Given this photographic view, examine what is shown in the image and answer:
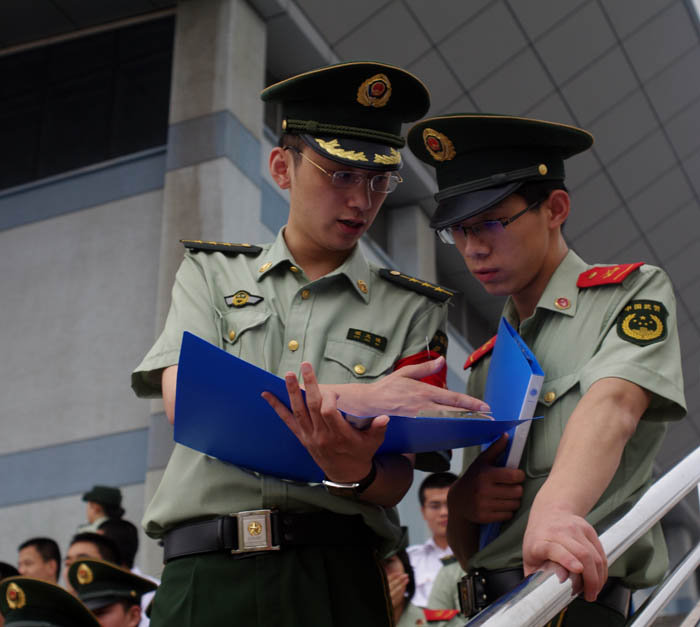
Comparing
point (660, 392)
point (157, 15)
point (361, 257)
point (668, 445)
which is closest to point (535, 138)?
point (361, 257)

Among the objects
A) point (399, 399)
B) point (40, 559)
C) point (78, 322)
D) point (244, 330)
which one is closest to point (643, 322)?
point (399, 399)

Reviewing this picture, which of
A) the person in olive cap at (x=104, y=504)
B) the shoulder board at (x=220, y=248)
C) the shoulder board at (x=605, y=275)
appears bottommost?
the person in olive cap at (x=104, y=504)

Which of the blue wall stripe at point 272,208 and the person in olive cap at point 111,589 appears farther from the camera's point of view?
the blue wall stripe at point 272,208

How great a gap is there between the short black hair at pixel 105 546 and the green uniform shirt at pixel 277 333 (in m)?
2.74

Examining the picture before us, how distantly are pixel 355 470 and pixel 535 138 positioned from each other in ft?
2.69

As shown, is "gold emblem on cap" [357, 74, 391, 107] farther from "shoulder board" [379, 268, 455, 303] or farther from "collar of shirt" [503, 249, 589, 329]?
"collar of shirt" [503, 249, 589, 329]

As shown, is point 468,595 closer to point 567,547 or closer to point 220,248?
A: point 567,547

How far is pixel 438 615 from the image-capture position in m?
3.90

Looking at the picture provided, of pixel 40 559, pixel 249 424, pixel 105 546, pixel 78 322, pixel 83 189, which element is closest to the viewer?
pixel 249 424

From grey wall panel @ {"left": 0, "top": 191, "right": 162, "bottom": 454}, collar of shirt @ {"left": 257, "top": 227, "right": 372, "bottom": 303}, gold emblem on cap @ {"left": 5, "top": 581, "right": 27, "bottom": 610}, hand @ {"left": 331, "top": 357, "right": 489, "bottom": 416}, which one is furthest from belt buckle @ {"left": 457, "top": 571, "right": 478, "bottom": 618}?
grey wall panel @ {"left": 0, "top": 191, "right": 162, "bottom": 454}

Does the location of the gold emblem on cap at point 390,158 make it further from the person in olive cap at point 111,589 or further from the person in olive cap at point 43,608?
the person in olive cap at point 111,589

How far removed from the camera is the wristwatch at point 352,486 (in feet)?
4.87

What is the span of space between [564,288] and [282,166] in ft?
2.00

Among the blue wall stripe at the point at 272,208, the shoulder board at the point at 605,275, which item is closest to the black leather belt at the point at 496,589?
the shoulder board at the point at 605,275
